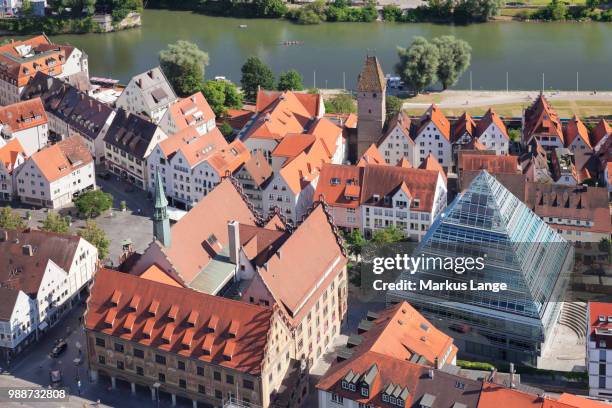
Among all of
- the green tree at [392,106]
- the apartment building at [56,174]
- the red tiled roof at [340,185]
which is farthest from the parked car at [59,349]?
the green tree at [392,106]

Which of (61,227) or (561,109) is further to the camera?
(561,109)

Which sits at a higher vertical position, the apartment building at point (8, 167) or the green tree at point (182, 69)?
the green tree at point (182, 69)

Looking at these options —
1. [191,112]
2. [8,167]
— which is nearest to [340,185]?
[191,112]

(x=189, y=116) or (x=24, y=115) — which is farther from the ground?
(x=189, y=116)

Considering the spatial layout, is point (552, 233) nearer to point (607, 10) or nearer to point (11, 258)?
point (11, 258)

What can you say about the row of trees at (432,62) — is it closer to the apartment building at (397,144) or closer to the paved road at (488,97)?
the paved road at (488,97)

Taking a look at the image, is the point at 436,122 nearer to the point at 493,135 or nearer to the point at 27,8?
the point at 493,135
